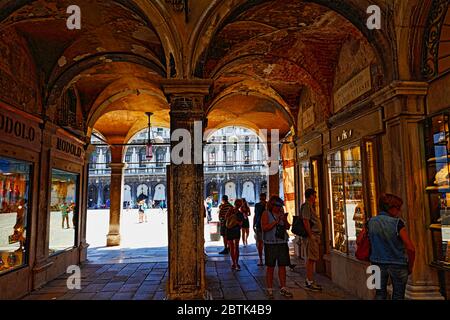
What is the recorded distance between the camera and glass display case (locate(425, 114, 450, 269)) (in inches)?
153

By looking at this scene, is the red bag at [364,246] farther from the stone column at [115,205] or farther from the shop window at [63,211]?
the stone column at [115,205]

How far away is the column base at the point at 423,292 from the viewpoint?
386 cm

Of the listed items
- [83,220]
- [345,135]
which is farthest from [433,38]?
[83,220]

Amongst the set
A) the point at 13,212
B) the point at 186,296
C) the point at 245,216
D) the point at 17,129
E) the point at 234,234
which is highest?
the point at 17,129

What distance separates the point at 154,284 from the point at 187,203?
245 cm

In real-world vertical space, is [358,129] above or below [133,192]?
above

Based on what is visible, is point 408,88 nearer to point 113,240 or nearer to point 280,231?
point 280,231

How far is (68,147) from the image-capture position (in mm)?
7461

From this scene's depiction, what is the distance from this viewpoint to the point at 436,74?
402 cm

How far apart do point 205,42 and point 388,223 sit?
2945 millimetres

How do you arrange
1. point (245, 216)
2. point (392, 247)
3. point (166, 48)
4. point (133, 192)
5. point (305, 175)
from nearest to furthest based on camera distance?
point (392, 247), point (166, 48), point (305, 175), point (245, 216), point (133, 192)

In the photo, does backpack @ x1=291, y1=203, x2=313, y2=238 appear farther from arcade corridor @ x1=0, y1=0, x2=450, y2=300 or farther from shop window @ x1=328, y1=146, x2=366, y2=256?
shop window @ x1=328, y1=146, x2=366, y2=256

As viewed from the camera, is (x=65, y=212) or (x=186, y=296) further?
(x=65, y=212)

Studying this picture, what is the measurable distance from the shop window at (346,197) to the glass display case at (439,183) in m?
Result: 1.05
